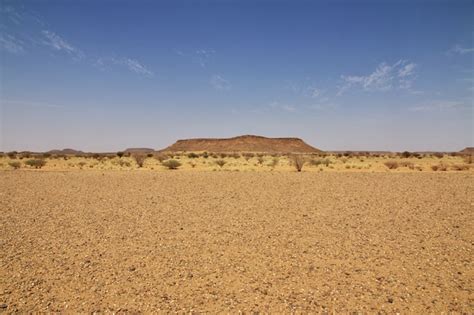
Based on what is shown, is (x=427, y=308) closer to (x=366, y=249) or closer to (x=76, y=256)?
(x=366, y=249)

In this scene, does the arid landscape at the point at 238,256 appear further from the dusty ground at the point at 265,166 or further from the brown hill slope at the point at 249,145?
the brown hill slope at the point at 249,145

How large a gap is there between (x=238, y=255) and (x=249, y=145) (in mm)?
141564

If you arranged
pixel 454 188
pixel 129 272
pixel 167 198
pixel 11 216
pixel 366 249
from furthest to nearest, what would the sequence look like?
pixel 454 188 < pixel 167 198 < pixel 11 216 < pixel 366 249 < pixel 129 272

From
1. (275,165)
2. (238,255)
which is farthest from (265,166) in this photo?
(238,255)

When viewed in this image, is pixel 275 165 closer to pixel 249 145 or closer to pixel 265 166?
pixel 265 166

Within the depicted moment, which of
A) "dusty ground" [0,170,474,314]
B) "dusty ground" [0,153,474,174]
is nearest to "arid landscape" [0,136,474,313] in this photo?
"dusty ground" [0,170,474,314]

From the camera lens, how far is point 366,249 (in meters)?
7.85

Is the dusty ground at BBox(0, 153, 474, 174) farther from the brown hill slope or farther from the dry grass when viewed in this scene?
the brown hill slope

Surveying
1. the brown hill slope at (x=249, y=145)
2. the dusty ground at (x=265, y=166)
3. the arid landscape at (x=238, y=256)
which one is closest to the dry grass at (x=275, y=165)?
the dusty ground at (x=265, y=166)

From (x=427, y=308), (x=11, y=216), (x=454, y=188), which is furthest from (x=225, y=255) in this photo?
(x=454, y=188)

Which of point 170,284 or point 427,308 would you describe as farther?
point 170,284

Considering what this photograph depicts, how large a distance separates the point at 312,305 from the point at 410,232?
540cm

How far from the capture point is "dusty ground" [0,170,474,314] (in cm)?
541

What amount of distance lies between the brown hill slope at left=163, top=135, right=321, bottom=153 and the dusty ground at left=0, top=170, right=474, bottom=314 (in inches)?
5184
